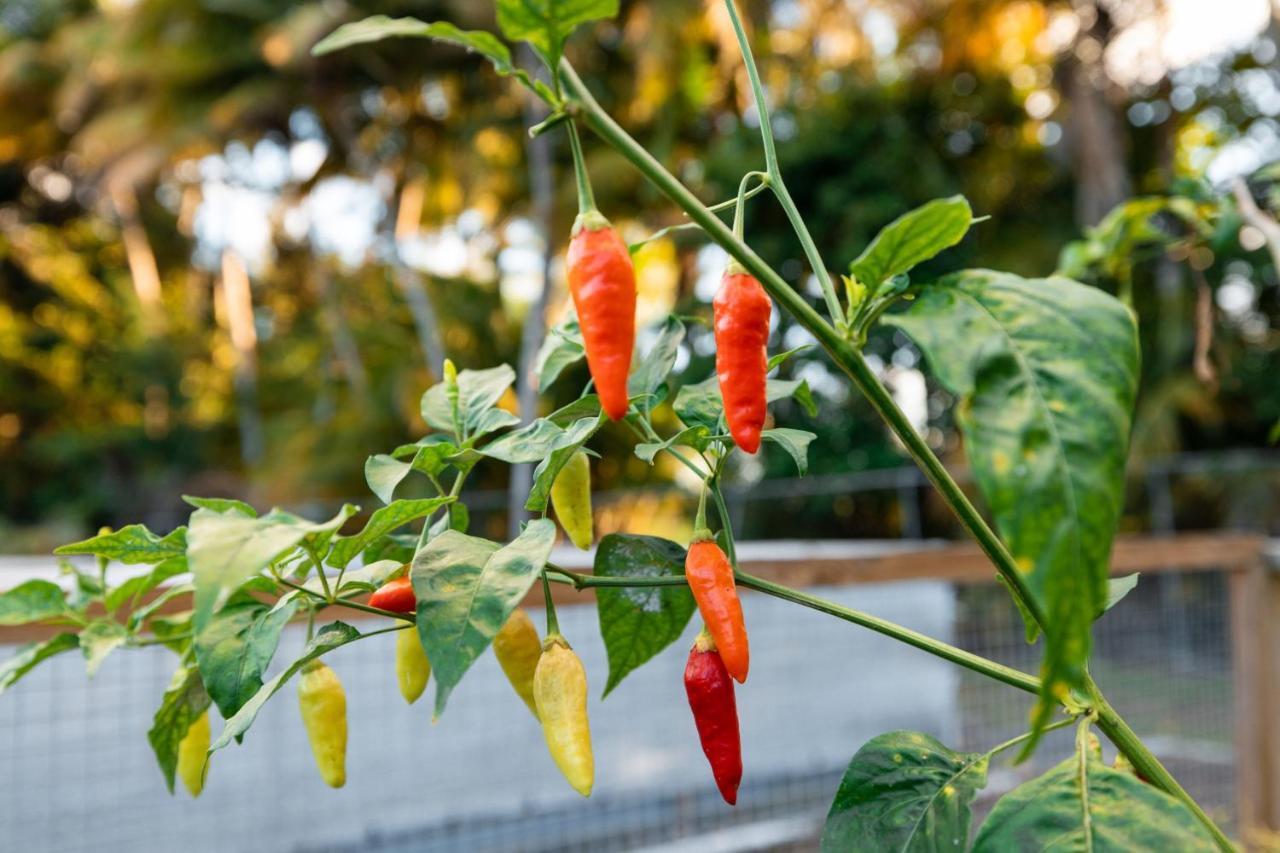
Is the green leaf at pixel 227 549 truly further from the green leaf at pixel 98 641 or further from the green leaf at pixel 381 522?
the green leaf at pixel 98 641

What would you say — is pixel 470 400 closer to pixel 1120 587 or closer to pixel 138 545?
pixel 138 545

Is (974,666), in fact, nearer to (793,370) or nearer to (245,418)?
(793,370)

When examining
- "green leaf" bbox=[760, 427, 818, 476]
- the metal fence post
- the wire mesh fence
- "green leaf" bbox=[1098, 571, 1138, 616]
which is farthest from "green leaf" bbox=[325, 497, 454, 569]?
the metal fence post

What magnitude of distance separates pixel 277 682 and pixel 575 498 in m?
0.13

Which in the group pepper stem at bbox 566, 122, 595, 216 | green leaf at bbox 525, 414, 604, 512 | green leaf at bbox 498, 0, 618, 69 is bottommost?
green leaf at bbox 525, 414, 604, 512

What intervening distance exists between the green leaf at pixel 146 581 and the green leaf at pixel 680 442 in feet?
0.51

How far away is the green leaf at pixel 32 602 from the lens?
41 cm

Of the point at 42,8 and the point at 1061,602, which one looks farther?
the point at 42,8

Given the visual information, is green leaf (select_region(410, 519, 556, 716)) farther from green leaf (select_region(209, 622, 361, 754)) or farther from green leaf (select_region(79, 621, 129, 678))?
green leaf (select_region(79, 621, 129, 678))

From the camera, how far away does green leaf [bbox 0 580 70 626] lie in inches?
16.2

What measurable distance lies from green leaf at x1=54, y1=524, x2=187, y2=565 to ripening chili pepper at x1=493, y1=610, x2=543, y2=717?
110mm

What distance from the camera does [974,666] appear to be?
1.04ft

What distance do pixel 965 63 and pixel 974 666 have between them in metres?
7.58

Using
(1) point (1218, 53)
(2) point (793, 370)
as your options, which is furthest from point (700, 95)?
(2) point (793, 370)
